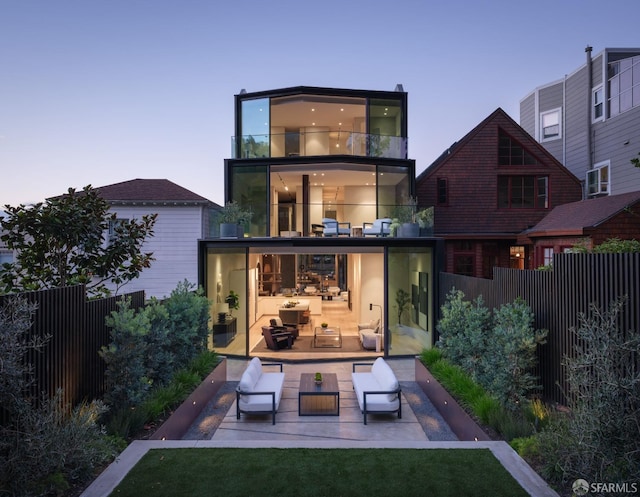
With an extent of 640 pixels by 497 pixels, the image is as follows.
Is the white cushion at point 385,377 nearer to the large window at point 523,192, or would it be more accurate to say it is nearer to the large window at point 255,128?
the large window at point 255,128

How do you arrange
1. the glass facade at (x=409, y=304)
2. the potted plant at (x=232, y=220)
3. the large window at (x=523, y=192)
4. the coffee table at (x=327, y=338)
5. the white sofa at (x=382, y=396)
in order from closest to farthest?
the white sofa at (x=382, y=396), the glass facade at (x=409, y=304), the potted plant at (x=232, y=220), the coffee table at (x=327, y=338), the large window at (x=523, y=192)

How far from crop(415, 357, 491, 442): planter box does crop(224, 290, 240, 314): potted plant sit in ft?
20.6

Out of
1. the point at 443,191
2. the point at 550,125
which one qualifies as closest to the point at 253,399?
the point at 443,191

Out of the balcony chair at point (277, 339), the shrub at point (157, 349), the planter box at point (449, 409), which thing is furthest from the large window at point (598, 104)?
the shrub at point (157, 349)

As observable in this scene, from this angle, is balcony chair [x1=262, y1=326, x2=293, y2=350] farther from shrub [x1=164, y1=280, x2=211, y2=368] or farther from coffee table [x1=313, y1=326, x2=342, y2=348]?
shrub [x1=164, y1=280, x2=211, y2=368]

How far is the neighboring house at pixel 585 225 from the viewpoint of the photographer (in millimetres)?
12828

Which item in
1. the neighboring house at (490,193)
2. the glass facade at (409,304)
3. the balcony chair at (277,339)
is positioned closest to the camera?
the glass facade at (409,304)

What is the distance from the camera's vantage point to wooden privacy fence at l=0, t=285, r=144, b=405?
5.03 m

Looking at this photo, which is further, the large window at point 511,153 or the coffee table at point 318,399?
the large window at point 511,153

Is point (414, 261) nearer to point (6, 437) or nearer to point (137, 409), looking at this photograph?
point (137, 409)

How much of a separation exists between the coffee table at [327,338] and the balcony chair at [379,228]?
3.56m

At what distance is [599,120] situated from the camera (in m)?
17.7

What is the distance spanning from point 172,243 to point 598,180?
1917 cm

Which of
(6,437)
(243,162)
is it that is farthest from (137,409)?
(243,162)
